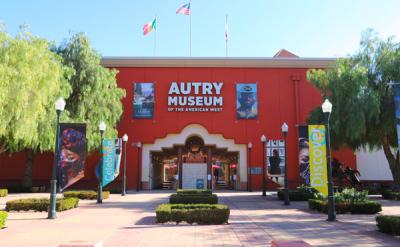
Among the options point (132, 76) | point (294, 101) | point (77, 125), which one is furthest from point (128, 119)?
point (77, 125)

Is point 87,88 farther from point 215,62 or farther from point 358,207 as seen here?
point 358,207

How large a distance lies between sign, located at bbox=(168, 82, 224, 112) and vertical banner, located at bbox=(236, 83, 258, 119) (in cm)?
164

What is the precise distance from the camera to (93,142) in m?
29.3

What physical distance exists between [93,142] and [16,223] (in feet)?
56.7

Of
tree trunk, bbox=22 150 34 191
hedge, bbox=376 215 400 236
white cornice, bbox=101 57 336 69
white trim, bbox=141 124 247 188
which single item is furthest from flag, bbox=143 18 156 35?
hedge, bbox=376 215 400 236

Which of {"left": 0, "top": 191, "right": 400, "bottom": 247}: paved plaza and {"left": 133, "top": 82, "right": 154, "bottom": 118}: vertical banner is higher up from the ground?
{"left": 133, "top": 82, "right": 154, "bottom": 118}: vertical banner

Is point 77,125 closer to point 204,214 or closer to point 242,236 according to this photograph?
point 204,214

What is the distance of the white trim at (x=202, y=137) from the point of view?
112 ft

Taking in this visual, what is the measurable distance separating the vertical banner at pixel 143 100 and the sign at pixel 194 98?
1.71m

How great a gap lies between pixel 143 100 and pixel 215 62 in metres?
7.38

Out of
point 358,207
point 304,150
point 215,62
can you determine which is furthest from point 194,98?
point 358,207

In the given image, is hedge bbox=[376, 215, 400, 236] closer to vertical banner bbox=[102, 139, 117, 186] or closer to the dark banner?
the dark banner

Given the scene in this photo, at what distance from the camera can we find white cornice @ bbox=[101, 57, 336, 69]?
34.1 m

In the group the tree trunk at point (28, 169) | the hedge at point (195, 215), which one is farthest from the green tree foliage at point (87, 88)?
the hedge at point (195, 215)
